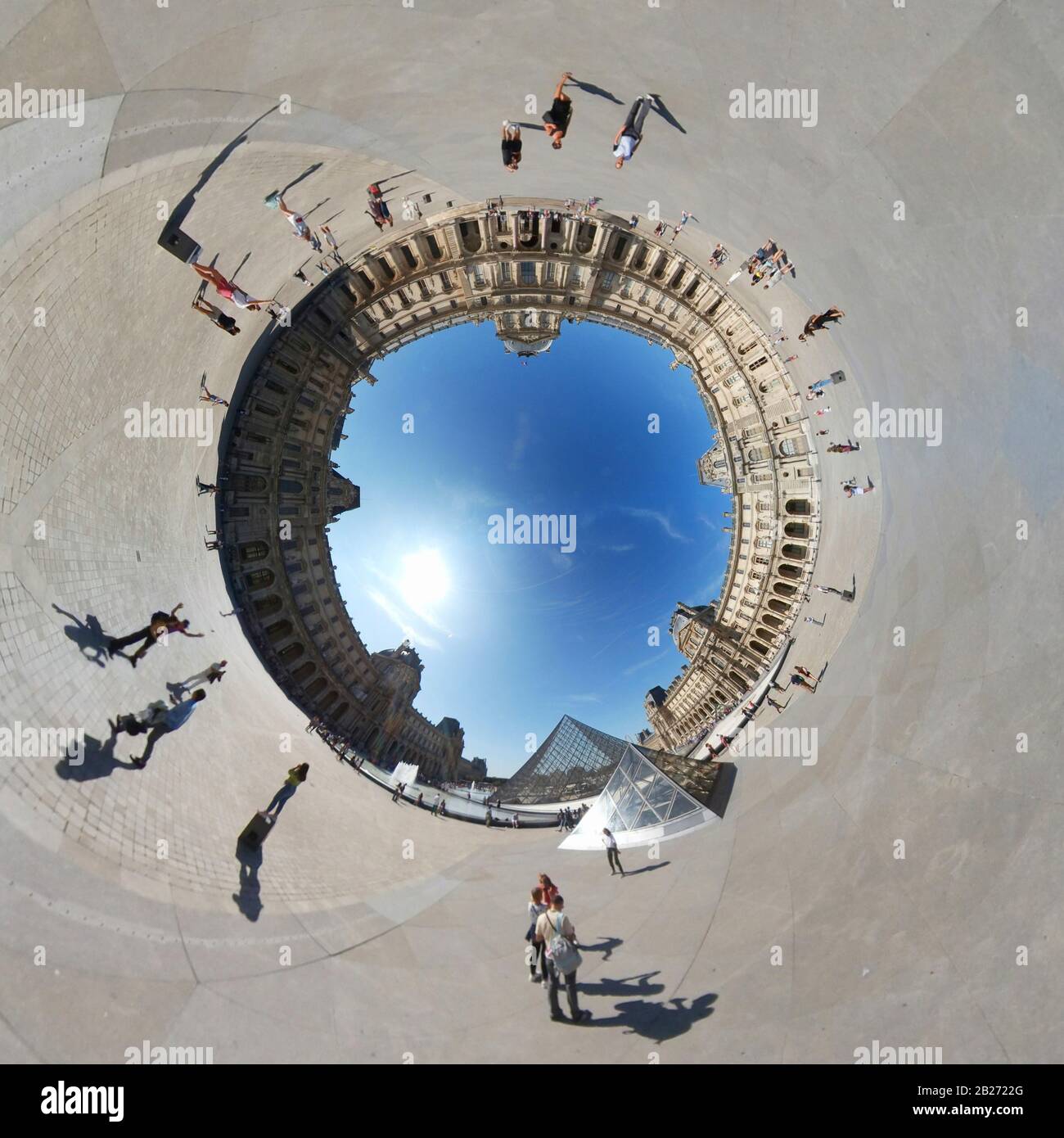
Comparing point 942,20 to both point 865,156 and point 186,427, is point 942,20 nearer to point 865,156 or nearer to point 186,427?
point 865,156

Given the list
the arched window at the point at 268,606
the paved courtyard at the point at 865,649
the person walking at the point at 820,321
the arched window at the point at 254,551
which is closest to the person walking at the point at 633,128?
the paved courtyard at the point at 865,649

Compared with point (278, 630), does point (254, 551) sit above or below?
above

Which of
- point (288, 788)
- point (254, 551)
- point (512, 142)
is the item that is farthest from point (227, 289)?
point (288, 788)

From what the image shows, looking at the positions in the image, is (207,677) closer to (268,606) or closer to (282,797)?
(282,797)

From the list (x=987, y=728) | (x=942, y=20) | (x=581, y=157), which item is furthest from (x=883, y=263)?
(x=987, y=728)

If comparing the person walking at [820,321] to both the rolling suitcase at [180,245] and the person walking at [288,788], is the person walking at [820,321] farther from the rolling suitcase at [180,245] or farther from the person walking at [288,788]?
the person walking at [288,788]

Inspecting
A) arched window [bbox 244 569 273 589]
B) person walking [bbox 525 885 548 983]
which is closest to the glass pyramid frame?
person walking [bbox 525 885 548 983]
